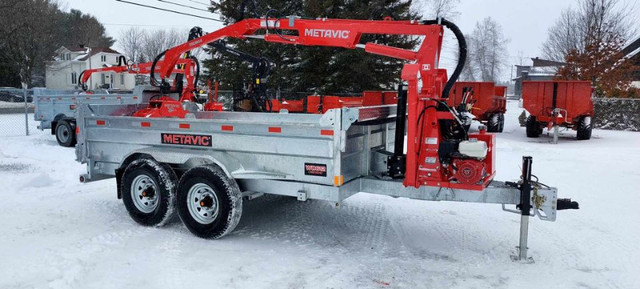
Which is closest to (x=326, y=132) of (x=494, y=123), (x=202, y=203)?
(x=202, y=203)

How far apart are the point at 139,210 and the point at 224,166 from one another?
61.5 inches

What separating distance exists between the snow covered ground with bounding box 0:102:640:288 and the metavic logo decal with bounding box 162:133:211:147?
1104 millimetres

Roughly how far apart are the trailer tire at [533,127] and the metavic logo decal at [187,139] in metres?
15.0

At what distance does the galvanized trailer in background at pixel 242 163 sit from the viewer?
508cm

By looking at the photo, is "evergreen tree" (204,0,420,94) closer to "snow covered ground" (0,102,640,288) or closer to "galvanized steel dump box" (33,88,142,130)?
"galvanized steel dump box" (33,88,142,130)

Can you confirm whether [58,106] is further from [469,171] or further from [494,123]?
[494,123]

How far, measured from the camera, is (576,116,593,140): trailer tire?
1705cm

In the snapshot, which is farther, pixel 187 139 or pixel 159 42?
pixel 159 42

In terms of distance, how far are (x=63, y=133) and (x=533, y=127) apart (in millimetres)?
15473

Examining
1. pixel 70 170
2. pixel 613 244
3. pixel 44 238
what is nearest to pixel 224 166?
pixel 44 238

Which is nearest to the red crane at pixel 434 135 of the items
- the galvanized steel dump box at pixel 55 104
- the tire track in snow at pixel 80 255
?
the tire track in snow at pixel 80 255

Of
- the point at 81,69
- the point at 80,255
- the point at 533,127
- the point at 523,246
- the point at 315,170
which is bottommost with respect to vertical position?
the point at 80,255

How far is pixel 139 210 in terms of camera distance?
6.36 meters

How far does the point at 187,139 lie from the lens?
5.93m
